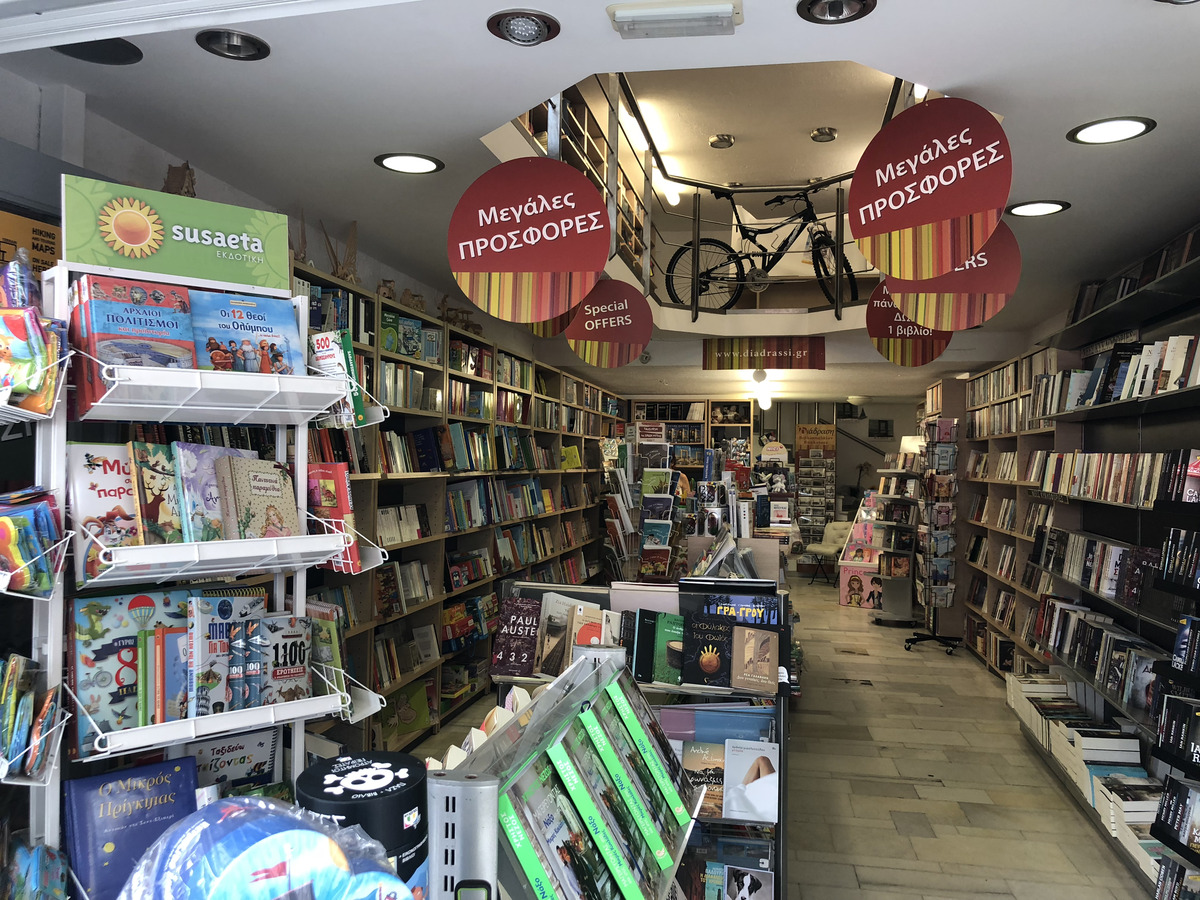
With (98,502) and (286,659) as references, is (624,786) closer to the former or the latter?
(286,659)

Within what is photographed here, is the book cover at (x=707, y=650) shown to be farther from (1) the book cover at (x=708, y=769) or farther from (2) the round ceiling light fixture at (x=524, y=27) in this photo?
(2) the round ceiling light fixture at (x=524, y=27)

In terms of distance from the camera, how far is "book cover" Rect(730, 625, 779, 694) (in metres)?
2.66

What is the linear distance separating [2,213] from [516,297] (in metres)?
1.50

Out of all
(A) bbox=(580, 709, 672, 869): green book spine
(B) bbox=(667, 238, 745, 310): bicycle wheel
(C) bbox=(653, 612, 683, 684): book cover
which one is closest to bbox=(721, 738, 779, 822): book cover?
(C) bbox=(653, 612, 683, 684): book cover

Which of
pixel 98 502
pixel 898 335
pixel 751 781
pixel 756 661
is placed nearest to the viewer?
pixel 98 502

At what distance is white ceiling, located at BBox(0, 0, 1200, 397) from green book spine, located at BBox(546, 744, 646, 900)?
1.31 metres

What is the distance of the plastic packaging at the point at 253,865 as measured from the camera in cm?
62

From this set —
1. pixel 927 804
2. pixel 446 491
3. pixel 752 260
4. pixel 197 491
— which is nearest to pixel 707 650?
pixel 197 491

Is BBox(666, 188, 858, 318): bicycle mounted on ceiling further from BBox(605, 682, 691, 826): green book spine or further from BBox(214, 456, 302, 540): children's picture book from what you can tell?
BBox(605, 682, 691, 826): green book spine

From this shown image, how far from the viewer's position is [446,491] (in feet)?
17.0

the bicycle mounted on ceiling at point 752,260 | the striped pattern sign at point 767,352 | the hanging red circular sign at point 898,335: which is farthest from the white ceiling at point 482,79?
the bicycle mounted on ceiling at point 752,260

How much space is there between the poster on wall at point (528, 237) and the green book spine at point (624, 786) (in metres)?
1.69

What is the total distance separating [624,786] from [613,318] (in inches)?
127

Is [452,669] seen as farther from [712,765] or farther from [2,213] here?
[2,213]
